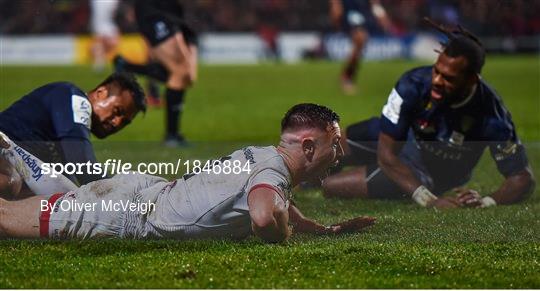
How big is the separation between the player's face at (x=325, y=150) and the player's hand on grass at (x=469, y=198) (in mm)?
1484

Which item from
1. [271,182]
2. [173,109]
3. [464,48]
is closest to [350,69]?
[173,109]

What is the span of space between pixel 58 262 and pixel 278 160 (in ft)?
3.73

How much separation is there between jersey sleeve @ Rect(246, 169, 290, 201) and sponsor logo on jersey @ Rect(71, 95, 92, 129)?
1.43 metres

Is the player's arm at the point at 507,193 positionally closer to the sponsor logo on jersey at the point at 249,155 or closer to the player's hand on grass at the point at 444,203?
the player's hand on grass at the point at 444,203

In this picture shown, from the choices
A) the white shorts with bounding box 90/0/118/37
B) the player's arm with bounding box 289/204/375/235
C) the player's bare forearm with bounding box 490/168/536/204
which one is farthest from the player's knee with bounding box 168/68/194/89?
the white shorts with bounding box 90/0/118/37

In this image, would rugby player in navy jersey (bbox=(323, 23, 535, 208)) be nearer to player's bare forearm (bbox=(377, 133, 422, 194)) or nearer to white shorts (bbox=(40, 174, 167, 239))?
player's bare forearm (bbox=(377, 133, 422, 194))

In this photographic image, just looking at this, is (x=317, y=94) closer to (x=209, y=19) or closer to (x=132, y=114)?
(x=132, y=114)

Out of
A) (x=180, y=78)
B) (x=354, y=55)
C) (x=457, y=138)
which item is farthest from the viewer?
(x=354, y=55)

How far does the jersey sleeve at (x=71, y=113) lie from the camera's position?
6082 mm

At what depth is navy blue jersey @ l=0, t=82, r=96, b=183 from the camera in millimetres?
5969

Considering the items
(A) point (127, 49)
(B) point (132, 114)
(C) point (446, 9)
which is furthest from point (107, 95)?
(A) point (127, 49)

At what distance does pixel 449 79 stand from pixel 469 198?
0.74 m

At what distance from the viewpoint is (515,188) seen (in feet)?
22.8

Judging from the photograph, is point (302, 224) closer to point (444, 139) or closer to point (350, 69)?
point (444, 139)
